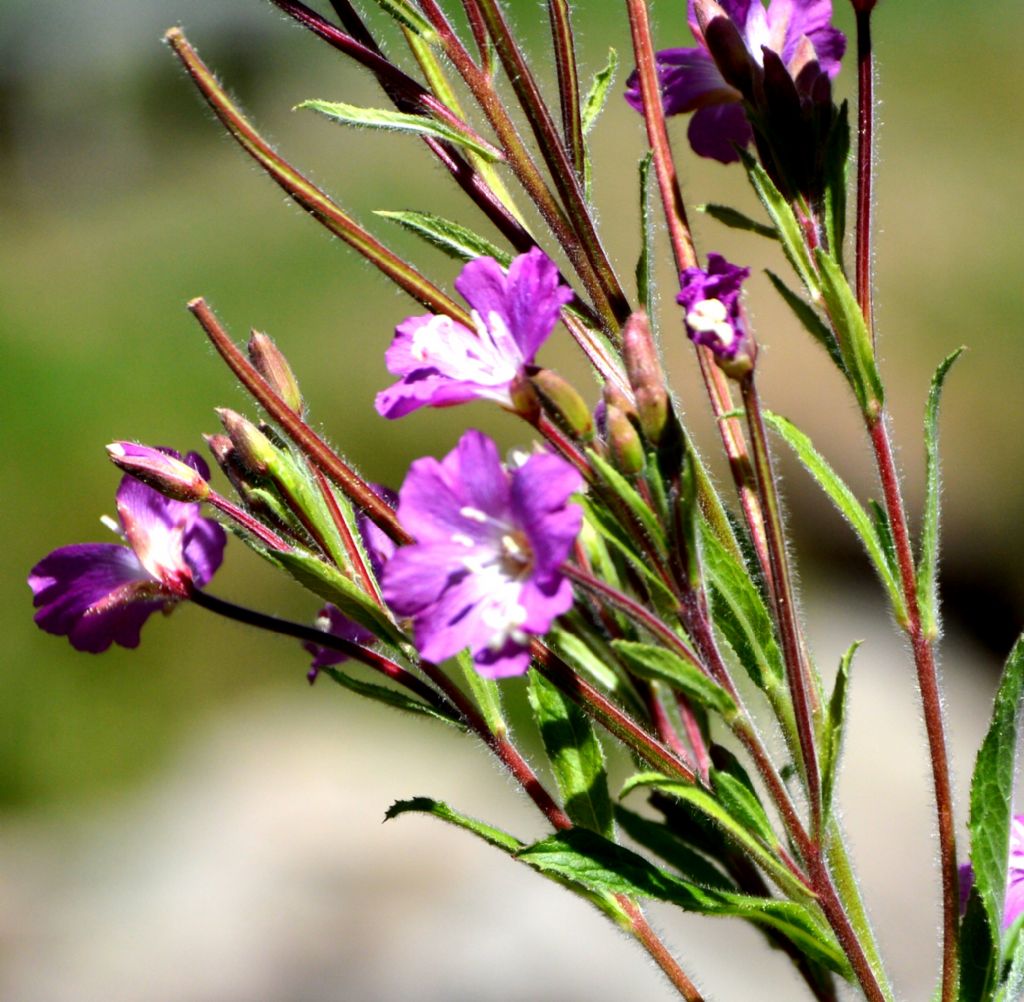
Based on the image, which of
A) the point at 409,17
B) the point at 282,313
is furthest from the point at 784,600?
the point at 282,313

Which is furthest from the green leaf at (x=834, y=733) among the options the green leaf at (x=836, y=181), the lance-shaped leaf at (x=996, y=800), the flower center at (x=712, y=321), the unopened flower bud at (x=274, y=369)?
the unopened flower bud at (x=274, y=369)

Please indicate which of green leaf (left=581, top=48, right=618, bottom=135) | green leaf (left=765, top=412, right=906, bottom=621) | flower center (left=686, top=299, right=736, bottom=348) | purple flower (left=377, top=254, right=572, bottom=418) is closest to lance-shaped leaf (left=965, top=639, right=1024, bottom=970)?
green leaf (left=765, top=412, right=906, bottom=621)

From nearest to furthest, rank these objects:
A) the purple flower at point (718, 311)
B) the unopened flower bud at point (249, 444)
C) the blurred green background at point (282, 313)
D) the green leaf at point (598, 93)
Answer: the purple flower at point (718, 311), the unopened flower bud at point (249, 444), the green leaf at point (598, 93), the blurred green background at point (282, 313)

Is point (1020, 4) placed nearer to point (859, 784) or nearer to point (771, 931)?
point (859, 784)

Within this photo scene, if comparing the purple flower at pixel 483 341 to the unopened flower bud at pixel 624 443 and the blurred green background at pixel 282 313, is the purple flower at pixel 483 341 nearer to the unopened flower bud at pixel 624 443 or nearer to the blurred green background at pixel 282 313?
the unopened flower bud at pixel 624 443

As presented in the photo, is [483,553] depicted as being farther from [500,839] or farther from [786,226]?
[786,226]

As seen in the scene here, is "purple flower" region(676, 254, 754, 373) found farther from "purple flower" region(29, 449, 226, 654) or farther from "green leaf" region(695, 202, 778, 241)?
"purple flower" region(29, 449, 226, 654)
